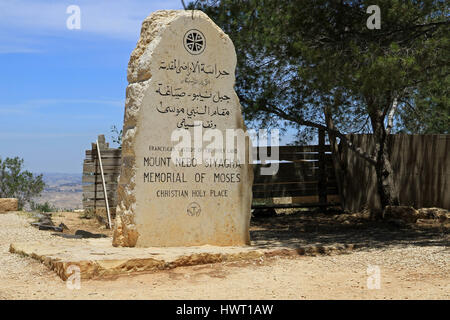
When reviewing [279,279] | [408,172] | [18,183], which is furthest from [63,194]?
[279,279]

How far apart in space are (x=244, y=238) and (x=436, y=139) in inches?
242

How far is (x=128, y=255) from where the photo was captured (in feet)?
21.5

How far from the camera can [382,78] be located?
7734 mm

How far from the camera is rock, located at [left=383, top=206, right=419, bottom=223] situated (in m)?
11.4

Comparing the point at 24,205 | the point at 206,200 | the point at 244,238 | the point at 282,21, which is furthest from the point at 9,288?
the point at 24,205

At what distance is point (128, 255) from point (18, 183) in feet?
38.8

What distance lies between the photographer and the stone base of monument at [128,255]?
6211 mm

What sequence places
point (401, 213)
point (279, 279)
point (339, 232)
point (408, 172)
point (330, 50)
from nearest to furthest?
point (279, 279) < point (330, 50) < point (339, 232) < point (401, 213) < point (408, 172)

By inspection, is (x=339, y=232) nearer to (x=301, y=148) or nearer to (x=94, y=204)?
Answer: (x=301, y=148)

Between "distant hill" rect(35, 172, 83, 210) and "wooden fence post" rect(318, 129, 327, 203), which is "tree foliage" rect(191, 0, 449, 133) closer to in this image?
"wooden fence post" rect(318, 129, 327, 203)

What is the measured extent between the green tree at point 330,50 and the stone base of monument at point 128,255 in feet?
8.70

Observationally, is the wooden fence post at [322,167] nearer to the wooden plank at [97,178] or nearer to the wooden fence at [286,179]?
the wooden fence at [286,179]

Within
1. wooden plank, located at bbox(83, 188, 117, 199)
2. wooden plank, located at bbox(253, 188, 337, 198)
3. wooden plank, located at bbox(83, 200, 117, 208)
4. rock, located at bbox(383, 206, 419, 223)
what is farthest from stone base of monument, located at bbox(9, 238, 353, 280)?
wooden plank, located at bbox(253, 188, 337, 198)

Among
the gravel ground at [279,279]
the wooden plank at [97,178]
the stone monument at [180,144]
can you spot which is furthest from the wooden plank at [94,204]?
the stone monument at [180,144]
